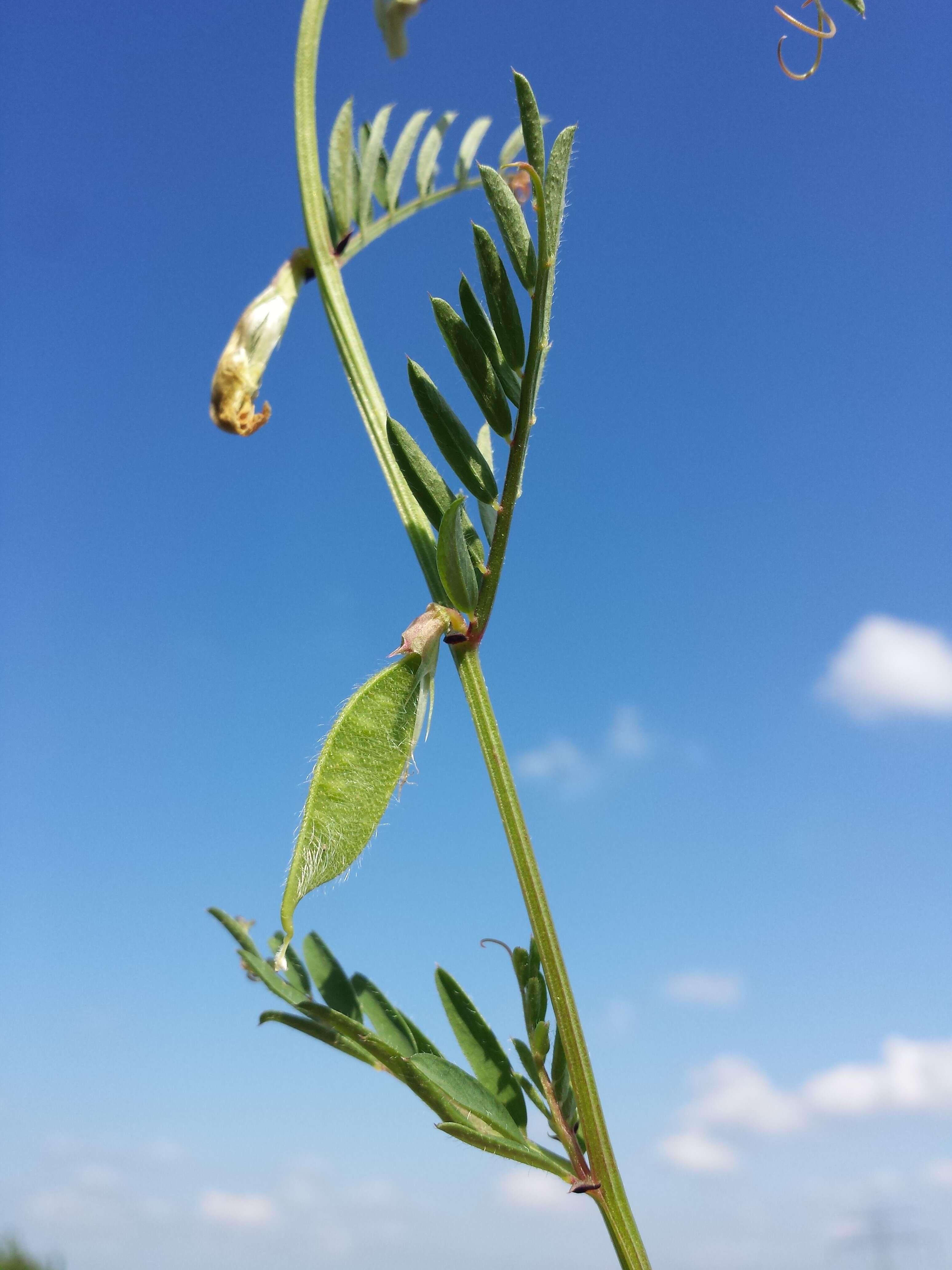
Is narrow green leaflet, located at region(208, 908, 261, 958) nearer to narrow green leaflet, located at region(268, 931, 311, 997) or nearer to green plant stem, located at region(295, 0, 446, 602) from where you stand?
narrow green leaflet, located at region(268, 931, 311, 997)

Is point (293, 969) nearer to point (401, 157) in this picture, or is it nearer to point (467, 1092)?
point (467, 1092)

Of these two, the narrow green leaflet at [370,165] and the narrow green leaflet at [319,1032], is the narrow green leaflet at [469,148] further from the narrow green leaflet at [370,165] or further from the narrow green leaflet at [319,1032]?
the narrow green leaflet at [319,1032]

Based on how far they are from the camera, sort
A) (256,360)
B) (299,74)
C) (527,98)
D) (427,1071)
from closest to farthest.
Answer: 1. (527,98)
2. (427,1071)
3. (299,74)
4. (256,360)

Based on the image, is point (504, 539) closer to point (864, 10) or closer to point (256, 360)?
point (256, 360)

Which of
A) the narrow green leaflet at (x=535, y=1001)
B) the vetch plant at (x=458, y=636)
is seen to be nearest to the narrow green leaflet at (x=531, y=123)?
the vetch plant at (x=458, y=636)

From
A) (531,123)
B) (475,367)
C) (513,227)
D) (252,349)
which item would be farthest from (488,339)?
(252,349)

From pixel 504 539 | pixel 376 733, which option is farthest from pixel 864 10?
pixel 376 733
